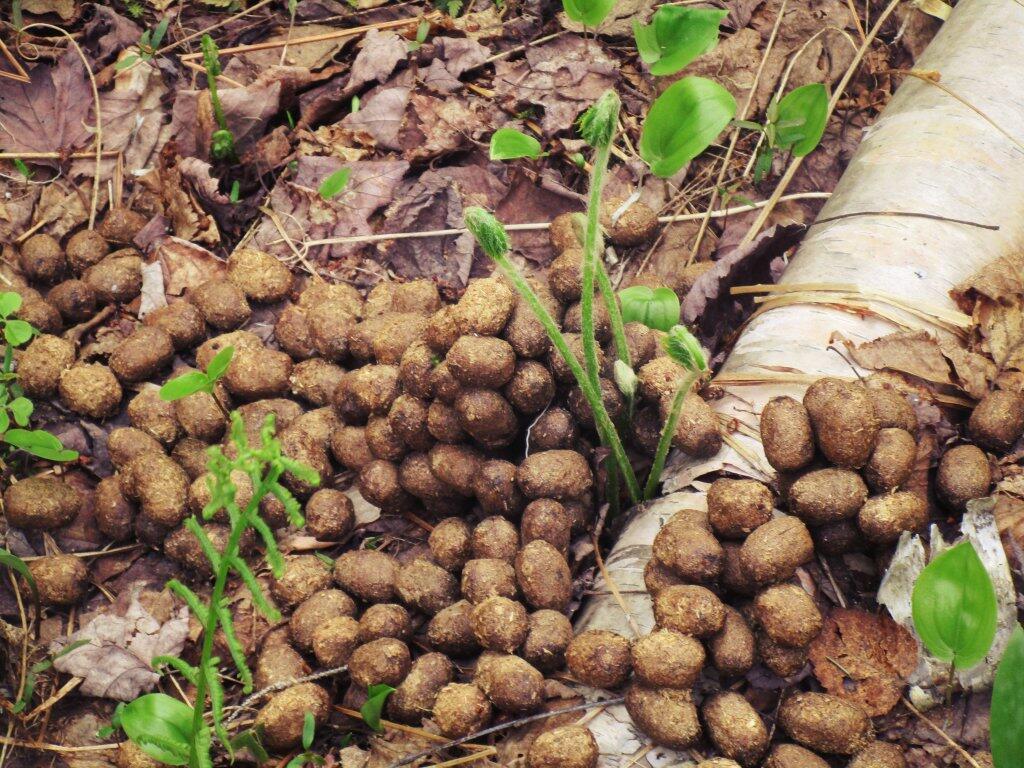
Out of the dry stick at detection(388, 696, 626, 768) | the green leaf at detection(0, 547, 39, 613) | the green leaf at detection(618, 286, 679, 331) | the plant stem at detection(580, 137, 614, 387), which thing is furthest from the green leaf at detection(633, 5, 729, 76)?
the green leaf at detection(0, 547, 39, 613)

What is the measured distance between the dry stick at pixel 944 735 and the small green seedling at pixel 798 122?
7.27 ft

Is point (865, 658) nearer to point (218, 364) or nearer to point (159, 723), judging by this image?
point (159, 723)

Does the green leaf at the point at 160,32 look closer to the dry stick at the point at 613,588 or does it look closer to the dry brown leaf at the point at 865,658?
the dry stick at the point at 613,588

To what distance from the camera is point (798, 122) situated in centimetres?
351

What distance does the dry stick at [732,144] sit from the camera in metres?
3.56

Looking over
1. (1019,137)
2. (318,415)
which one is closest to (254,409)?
(318,415)

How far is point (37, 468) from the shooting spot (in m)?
3.23

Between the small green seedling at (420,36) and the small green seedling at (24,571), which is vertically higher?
the small green seedling at (420,36)

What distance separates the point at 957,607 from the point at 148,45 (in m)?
4.14

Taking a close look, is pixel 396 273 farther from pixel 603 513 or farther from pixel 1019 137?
pixel 1019 137

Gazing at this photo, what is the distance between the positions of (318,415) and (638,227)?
4.79ft

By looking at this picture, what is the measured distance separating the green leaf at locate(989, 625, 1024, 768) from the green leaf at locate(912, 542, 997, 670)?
0.41 feet

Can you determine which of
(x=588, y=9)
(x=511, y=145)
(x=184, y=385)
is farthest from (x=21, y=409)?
(x=588, y=9)

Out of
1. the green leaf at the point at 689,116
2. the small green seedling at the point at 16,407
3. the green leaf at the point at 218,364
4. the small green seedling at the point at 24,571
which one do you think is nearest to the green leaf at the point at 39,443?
the small green seedling at the point at 16,407
